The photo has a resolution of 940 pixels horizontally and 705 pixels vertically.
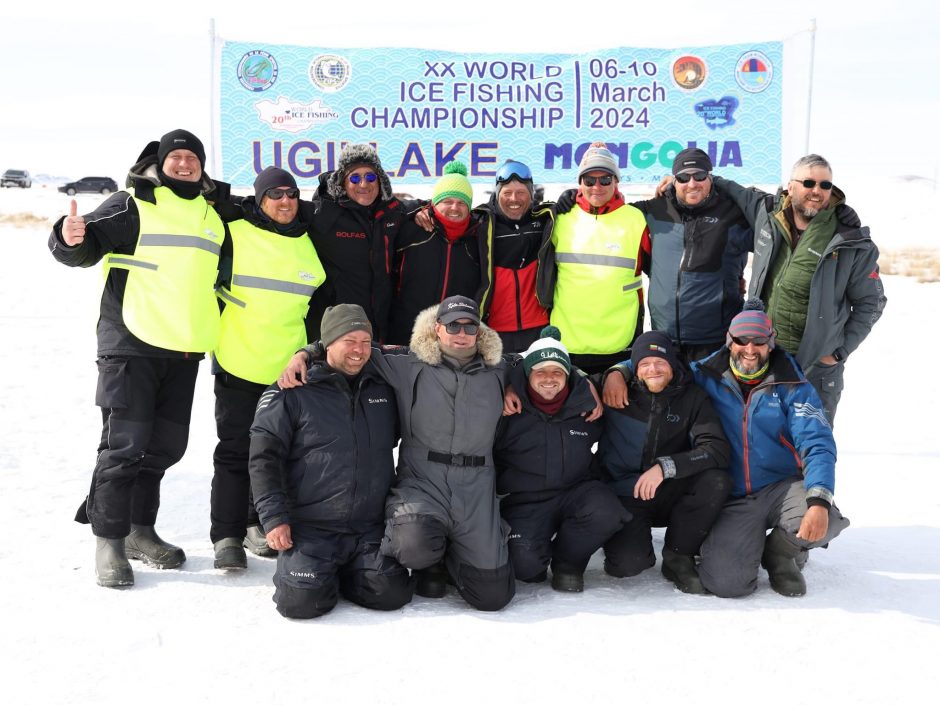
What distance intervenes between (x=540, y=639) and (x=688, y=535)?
112 cm

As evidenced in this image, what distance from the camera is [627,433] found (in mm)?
4273

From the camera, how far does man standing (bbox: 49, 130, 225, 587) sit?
12.7 ft

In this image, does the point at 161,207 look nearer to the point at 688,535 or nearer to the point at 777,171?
the point at 688,535

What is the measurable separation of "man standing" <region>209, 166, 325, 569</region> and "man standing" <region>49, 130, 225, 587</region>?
136 millimetres

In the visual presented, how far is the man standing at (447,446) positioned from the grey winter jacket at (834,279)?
62.5 inches

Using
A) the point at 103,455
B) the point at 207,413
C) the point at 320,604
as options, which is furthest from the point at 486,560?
the point at 207,413

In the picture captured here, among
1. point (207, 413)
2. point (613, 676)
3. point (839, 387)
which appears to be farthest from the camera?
point (207, 413)

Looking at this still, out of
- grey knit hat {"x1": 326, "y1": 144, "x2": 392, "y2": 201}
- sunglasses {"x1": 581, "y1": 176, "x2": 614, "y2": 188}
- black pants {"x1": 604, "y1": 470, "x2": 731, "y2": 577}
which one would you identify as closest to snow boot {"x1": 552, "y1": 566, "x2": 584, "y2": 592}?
black pants {"x1": 604, "y1": 470, "x2": 731, "y2": 577}

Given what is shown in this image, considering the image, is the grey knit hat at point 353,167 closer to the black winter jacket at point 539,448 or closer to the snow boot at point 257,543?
the black winter jacket at point 539,448

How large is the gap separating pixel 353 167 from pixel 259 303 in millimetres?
914

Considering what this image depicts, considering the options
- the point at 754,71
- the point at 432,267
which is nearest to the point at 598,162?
the point at 432,267

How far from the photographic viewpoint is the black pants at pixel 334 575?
3.57m

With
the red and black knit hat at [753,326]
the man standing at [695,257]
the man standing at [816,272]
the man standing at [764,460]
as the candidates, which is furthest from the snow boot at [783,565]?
the man standing at [695,257]

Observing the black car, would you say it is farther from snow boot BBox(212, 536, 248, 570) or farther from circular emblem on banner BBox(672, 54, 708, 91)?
snow boot BBox(212, 536, 248, 570)
